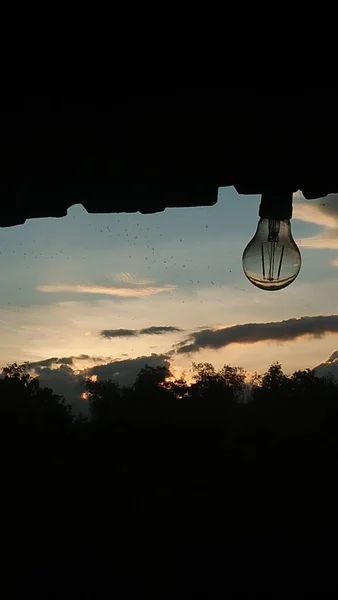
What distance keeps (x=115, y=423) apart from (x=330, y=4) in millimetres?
39408

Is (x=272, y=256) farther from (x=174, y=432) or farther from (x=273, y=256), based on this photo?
(x=174, y=432)

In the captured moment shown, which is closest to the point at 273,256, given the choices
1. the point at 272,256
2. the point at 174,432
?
the point at 272,256

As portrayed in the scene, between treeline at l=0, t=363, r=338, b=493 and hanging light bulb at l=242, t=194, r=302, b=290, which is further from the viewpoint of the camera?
treeline at l=0, t=363, r=338, b=493

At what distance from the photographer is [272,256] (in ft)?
9.01

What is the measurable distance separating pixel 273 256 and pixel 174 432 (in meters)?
35.2

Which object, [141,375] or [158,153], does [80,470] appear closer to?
[141,375]

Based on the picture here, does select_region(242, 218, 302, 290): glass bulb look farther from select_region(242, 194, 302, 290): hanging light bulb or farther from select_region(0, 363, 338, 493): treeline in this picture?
select_region(0, 363, 338, 493): treeline

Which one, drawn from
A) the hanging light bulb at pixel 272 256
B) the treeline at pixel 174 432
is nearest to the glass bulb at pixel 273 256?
the hanging light bulb at pixel 272 256

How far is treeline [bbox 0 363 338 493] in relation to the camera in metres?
30.0

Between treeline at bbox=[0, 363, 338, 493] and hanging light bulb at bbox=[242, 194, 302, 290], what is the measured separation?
26456mm

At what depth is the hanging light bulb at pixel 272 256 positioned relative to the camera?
8.93 ft

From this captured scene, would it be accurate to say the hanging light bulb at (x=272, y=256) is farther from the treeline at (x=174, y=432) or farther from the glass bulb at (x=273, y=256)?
the treeline at (x=174, y=432)

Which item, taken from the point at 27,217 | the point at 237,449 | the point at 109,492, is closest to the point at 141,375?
the point at 237,449

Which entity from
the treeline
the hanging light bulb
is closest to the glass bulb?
the hanging light bulb
